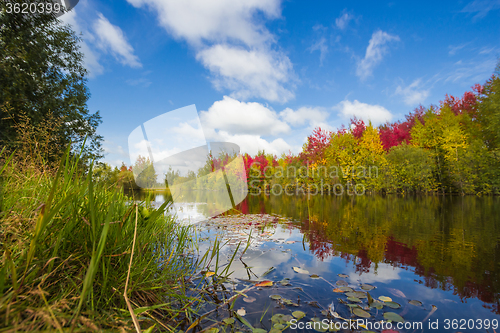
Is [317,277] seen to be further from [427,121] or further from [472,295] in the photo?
[427,121]

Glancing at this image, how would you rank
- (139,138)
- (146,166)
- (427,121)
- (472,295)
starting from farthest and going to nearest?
(427,121), (146,166), (139,138), (472,295)

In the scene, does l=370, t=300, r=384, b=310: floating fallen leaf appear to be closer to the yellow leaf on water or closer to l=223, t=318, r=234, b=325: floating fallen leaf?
the yellow leaf on water

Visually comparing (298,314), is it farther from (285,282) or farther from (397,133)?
(397,133)

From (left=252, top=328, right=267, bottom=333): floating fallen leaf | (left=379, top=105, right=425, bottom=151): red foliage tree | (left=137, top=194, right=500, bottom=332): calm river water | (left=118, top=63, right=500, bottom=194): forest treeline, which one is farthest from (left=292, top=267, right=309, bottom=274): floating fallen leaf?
(left=379, top=105, right=425, bottom=151): red foliage tree

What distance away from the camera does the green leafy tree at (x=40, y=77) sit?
7043mm

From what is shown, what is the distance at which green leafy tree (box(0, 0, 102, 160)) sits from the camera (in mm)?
7043

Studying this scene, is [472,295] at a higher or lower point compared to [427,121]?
lower

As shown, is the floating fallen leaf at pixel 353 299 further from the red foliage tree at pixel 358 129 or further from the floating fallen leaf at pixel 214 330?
the red foliage tree at pixel 358 129

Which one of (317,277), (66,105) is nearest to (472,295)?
(317,277)

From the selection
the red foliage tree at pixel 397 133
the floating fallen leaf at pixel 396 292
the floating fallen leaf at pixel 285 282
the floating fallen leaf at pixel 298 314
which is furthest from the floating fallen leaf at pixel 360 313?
the red foliage tree at pixel 397 133

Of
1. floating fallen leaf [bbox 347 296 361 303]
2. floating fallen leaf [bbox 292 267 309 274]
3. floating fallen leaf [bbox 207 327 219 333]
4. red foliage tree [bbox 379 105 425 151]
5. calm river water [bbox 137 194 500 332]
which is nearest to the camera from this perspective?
floating fallen leaf [bbox 207 327 219 333]

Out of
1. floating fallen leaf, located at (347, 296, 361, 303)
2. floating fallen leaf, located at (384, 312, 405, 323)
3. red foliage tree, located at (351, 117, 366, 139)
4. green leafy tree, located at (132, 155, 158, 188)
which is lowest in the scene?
floating fallen leaf, located at (347, 296, 361, 303)

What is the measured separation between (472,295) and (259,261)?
192 centimetres

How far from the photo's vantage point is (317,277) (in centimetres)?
205
